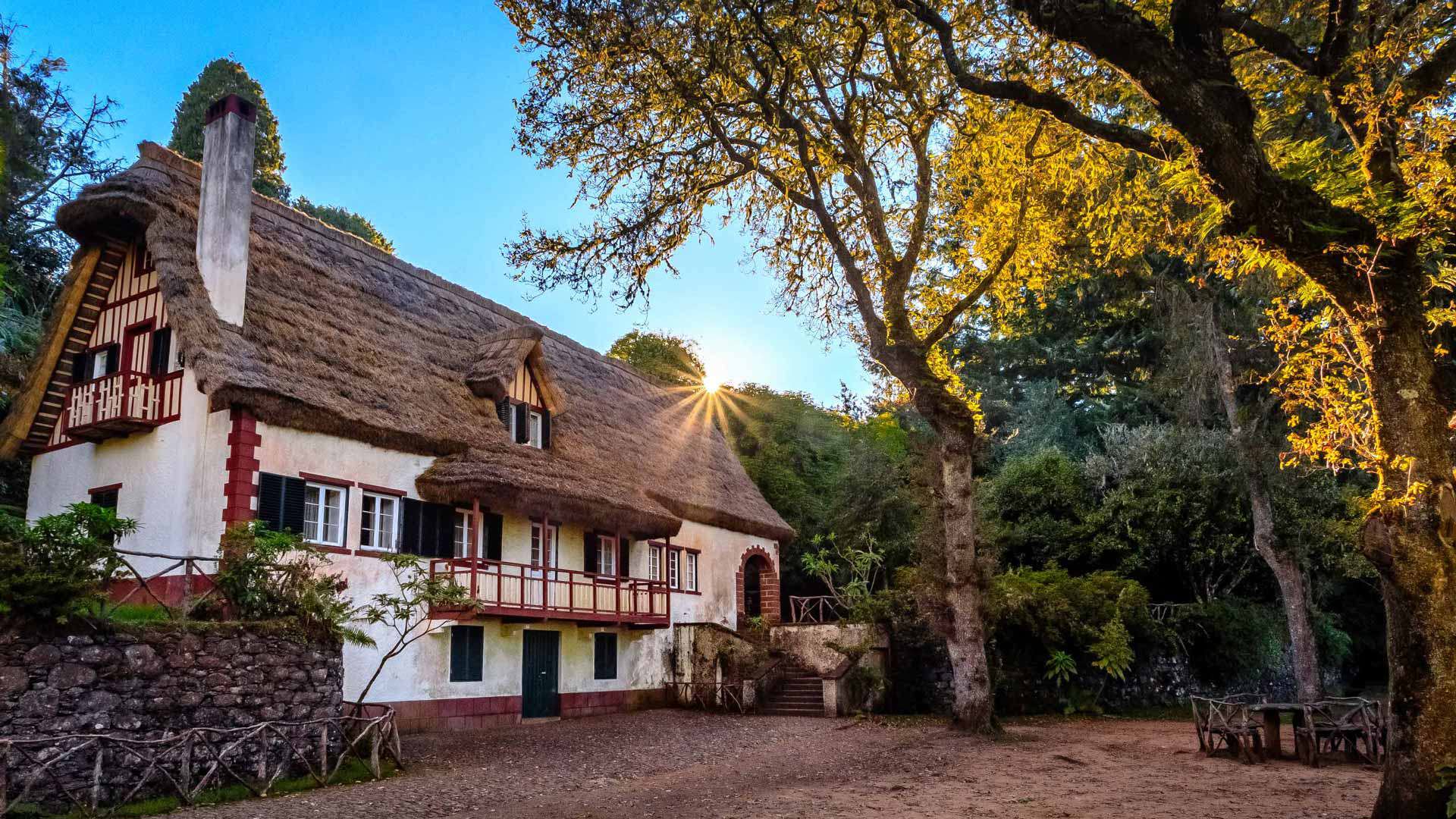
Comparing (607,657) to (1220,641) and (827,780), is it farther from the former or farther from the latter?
(1220,641)

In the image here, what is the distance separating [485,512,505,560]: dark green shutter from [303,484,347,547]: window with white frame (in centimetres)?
307

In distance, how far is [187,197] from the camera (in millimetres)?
16391

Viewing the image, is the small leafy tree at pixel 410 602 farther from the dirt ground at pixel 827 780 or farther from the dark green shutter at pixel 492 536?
the dark green shutter at pixel 492 536

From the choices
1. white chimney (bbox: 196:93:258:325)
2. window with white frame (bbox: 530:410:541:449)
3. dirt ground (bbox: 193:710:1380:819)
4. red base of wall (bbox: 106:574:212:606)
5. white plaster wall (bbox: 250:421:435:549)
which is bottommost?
dirt ground (bbox: 193:710:1380:819)

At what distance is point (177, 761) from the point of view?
9.98 m

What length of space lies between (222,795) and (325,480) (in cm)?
618

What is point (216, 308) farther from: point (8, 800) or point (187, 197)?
point (8, 800)

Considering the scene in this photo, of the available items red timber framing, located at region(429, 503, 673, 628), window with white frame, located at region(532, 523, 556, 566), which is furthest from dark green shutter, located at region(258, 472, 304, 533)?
window with white frame, located at region(532, 523, 556, 566)

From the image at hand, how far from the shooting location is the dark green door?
1842cm

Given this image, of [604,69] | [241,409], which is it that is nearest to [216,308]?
[241,409]

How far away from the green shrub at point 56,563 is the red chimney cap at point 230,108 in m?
8.52

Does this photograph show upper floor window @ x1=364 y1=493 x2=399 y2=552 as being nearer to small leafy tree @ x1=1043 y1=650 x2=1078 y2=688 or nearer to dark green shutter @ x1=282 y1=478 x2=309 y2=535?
dark green shutter @ x1=282 y1=478 x2=309 y2=535

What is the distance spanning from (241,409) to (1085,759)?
503 inches

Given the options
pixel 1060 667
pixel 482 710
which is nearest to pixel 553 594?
pixel 482 710
